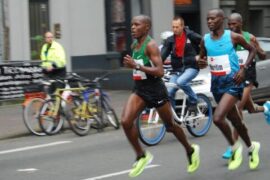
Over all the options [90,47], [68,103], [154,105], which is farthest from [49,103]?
[90,47]

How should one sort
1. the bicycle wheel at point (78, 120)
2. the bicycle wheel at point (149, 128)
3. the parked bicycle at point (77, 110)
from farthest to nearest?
1. the parked bicycle at point (77, 110)
2. the bicycle wheel at point (78, 120)
3. the bicycle wheel at point (149, 128)

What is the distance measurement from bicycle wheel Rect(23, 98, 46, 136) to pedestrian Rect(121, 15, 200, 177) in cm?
478

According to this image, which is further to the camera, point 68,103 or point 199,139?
point 68,103

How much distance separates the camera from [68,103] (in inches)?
472

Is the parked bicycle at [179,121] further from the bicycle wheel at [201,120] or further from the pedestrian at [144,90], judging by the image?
the pedestrian at [144,90]

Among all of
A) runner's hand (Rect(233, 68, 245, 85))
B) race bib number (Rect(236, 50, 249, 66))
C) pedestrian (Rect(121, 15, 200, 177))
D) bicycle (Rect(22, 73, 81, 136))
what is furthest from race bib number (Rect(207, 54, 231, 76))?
bicycle (Rect(22, 73, 81, 136))

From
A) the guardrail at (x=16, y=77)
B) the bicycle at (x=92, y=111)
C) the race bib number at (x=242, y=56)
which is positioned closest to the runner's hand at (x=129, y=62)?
the race bib number at (x=242, y=56)

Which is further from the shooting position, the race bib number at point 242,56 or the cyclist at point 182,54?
the cyclist at point 182,54

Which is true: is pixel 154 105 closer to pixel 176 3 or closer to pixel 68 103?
pixel 68 103

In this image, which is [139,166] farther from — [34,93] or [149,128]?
[34,93]

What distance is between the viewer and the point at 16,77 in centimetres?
1641

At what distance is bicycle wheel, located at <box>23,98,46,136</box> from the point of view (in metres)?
12.0

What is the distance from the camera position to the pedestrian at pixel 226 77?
7730 millimetres

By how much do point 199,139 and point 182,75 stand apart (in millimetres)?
1059
